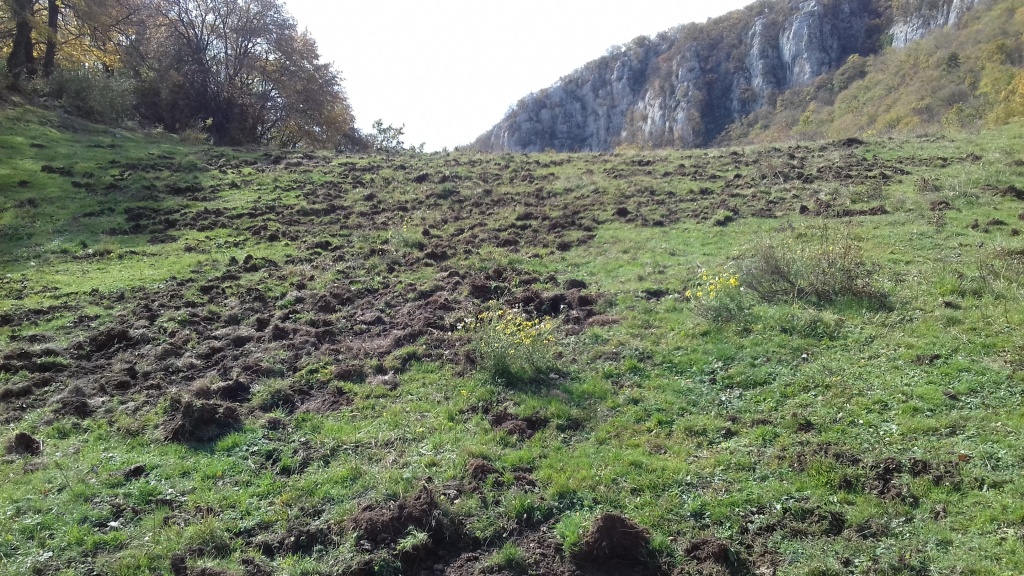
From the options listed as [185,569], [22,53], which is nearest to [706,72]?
[22,53]

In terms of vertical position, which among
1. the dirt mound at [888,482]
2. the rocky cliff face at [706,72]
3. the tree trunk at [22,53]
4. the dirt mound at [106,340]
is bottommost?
the dirt mound at [106,340]

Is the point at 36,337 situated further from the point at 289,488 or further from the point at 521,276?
the point at 521,276

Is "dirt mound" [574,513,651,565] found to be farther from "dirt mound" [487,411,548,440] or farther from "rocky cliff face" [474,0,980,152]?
"rocky cliff face" [474,0,980,152]

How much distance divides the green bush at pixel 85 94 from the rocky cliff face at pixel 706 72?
62.2 m

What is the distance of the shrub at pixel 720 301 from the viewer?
9.06m

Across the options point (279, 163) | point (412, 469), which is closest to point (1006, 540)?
point (412, 469)

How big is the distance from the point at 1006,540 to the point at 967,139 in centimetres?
2028

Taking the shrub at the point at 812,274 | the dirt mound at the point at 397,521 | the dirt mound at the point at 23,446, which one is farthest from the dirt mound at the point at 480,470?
the shrub at the point at 812,274

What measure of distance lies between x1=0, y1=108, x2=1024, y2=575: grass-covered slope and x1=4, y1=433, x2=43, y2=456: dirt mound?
21mm

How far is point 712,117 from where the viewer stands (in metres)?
98.3

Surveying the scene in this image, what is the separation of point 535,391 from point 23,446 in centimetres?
608

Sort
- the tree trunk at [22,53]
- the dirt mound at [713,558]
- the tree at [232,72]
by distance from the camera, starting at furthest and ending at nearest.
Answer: the tree at [232,72] < the tree trunk at [22,53] < the dirt mound at [713,558]

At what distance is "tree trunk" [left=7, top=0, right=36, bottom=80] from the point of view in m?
25.7

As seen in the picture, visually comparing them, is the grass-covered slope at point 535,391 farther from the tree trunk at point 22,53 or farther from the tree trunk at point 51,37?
the tree trunk at point 51,37
